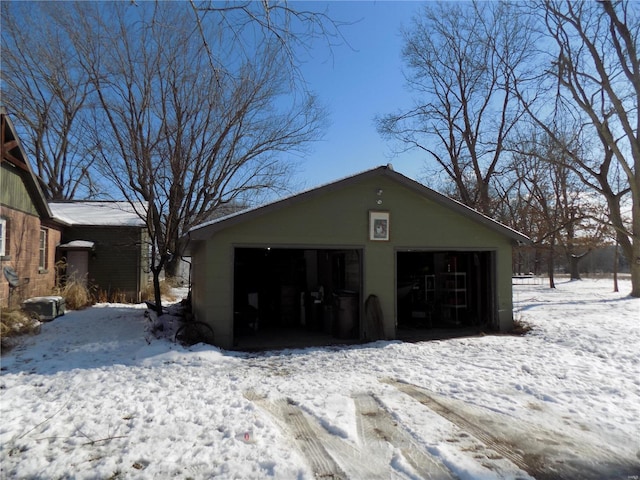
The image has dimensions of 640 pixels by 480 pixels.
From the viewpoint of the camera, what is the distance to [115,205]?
856 inches

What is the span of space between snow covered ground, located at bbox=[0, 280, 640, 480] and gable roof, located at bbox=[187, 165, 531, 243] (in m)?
2.35

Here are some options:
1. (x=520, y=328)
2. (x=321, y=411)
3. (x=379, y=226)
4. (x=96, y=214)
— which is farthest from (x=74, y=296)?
(x=520, y=328)

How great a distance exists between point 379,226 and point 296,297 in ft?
14.5

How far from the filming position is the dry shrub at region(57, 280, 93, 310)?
49.6 ft

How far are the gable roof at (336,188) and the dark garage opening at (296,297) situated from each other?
1.81m

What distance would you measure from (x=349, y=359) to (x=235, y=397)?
9.73ft

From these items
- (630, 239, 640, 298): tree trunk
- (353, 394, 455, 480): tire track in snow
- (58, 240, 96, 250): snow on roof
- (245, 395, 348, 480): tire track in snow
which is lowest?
(245, 395, 348, 480): tire track in snow

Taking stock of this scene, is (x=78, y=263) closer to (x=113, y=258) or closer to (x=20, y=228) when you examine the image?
(x=113, y=258)

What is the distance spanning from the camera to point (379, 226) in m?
10.4

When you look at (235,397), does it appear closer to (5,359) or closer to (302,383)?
(302,383)

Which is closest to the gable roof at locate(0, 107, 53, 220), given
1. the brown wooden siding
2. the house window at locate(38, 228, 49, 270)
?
the brown wooden siding

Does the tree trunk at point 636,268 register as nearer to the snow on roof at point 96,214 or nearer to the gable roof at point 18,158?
the snow on roof at point 96,214

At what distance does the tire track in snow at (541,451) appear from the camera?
3797mm

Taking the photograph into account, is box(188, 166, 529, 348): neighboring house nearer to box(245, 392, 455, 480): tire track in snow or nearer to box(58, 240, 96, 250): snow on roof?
box(245, 392, 455, 480): tire track in snow
